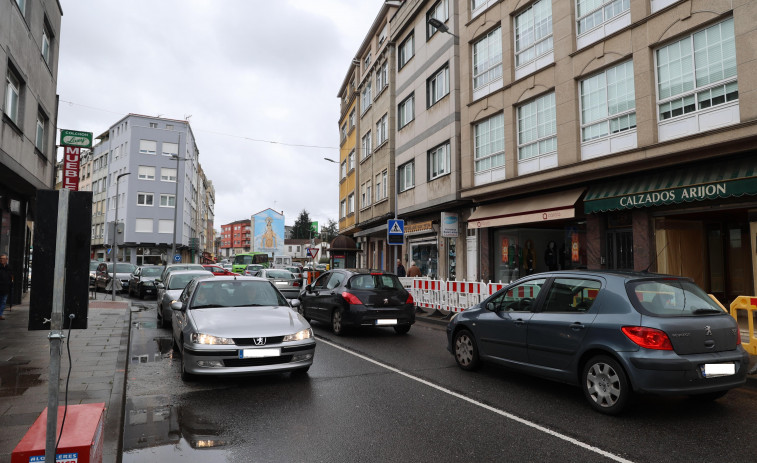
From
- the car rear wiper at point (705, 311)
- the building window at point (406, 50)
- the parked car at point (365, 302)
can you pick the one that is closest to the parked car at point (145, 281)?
the parked car at point (365, 302)

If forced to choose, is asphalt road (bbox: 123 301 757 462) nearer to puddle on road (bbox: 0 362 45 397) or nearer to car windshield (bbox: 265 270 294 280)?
puddle on road (bbox: 0 362 45 397)

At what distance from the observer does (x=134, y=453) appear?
404cm

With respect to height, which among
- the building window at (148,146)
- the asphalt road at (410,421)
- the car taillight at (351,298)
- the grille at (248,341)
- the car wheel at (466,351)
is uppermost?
the building window at (148,146)

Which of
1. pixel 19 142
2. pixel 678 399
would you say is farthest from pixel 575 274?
pixel 19 142

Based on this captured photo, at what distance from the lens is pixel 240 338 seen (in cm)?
595

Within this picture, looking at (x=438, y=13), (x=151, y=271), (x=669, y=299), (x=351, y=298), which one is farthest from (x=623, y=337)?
(x=151, y=271)

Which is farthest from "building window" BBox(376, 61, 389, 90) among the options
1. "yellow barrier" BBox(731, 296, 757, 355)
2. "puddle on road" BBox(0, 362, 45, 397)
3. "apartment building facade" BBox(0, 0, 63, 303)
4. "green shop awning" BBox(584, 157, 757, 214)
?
"puddle on road" BBox(0, 362, 45, 397)

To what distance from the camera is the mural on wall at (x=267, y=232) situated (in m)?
95.6

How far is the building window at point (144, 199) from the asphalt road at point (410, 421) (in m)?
52.2

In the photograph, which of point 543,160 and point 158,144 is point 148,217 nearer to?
point 158,144

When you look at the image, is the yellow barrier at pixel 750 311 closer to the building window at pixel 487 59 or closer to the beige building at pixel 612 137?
the beige building at pixel 612 137

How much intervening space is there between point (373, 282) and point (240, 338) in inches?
205

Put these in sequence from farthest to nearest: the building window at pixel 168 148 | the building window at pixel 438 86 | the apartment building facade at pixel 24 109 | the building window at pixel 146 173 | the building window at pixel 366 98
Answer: the building window at pixel 168 148, the building window at pixel 146 173, the building window at pixel 366 98, the building window at pixel 438 86, the apartment building facade at pixel 24 109

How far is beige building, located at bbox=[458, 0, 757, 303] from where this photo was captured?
10.3m
